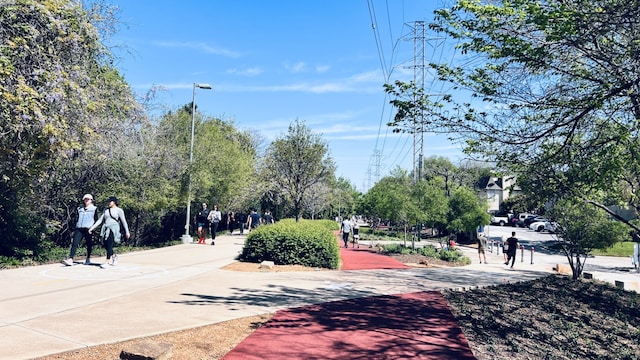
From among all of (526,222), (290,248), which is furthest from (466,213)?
(526,222)

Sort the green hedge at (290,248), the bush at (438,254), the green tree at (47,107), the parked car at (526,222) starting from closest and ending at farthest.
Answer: the green tree at (47,107), the green hedge at (290,248), the bush at (438,254), the parked car at (526,222)

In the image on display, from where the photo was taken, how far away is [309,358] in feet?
16.9

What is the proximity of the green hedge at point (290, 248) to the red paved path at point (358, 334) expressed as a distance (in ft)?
14.7

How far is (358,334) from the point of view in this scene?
20.5 feet

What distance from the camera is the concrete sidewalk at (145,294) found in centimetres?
546

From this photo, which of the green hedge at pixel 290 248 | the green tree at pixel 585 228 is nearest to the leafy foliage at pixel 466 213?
the green tree at pixel 585 228

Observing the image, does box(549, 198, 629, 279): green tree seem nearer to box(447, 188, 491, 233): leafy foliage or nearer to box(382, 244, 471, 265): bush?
box(382, 244, 471, 265): bush

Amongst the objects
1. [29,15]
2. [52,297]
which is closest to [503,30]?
[52,297]

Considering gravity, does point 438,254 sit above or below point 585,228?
below

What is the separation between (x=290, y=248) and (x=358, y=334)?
6849mm

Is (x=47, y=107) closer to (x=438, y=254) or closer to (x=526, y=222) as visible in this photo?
(x=438, y=254)

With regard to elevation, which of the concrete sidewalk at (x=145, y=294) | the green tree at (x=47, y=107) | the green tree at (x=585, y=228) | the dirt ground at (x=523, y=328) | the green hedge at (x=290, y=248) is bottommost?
the dirt ground at (x=523, y=328)

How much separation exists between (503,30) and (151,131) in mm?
12103

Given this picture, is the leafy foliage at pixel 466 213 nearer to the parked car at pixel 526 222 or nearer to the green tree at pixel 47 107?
the green tree at pixel 47 107
